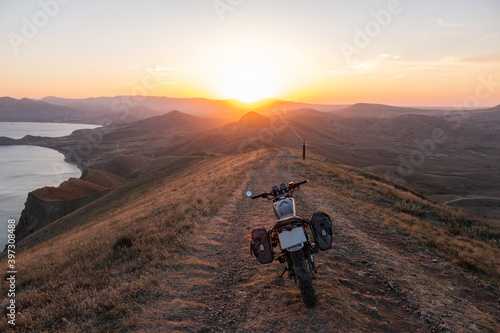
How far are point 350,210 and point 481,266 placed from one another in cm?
600

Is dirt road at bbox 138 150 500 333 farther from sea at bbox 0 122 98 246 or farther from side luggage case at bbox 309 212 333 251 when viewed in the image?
sea at bbox 0 122 98 246

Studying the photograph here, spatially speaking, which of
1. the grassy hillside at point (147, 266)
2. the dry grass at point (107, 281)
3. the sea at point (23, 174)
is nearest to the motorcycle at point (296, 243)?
the grassy hillside at point (147, 266)

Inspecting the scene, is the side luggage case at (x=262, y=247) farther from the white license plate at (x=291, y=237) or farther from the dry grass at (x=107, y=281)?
the dry grass at (x=107, y=281)

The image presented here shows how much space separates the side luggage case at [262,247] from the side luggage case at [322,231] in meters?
1.01

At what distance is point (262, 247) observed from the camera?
18.2ft

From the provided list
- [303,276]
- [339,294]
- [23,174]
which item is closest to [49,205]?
[303,276]

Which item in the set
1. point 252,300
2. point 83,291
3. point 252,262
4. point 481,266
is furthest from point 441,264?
point 83,291

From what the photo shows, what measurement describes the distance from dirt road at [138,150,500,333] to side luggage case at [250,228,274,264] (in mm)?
1156

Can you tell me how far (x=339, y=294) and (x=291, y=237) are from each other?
1914 millimetres

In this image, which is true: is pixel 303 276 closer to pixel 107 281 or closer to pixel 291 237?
pixel 291 237

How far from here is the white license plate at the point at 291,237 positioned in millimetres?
5191

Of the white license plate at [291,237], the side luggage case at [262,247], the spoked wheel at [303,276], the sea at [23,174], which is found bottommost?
the sea at [23,174]

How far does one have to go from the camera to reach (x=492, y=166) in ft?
361

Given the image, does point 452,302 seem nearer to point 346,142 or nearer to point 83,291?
point 83,291
